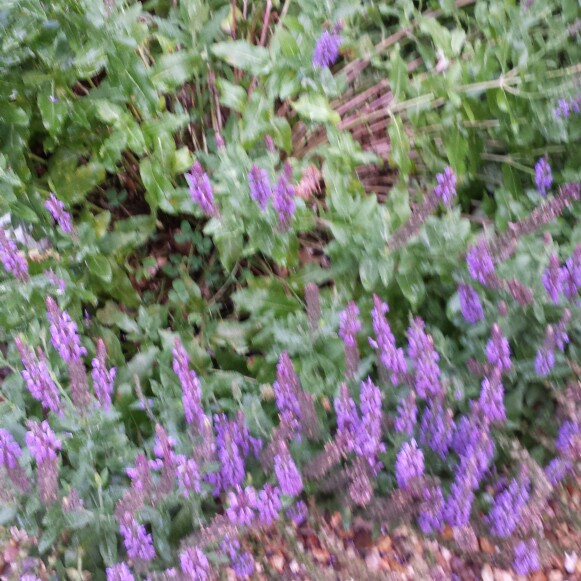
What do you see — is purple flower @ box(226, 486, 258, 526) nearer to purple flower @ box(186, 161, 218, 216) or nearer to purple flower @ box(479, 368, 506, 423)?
purple flower @ box(479, 368, 506, 423)

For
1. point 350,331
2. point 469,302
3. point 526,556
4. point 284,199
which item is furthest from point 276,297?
point 526,556

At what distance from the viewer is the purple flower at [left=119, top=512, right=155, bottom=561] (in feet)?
4.14

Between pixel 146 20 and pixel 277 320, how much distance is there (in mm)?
1105

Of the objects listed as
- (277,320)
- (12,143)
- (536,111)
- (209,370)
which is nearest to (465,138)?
(536,111)

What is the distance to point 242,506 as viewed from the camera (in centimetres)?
126

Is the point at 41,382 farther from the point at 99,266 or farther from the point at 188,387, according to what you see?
the point at 99,266

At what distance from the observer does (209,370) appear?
71.6 inches

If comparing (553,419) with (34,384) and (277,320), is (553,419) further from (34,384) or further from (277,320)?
(34,384)

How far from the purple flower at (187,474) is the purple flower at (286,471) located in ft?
0.59

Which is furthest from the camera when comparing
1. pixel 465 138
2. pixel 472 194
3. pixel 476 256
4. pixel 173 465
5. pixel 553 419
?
pixel 472 194

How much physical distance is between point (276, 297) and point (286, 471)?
623 millimetres

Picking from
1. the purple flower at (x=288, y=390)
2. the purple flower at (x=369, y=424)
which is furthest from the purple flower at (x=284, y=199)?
the purple flower at (x=369, y=424)

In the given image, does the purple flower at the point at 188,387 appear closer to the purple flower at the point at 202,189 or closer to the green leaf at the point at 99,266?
the purple flower at the point at 202,189

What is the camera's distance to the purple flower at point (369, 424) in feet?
4.15
